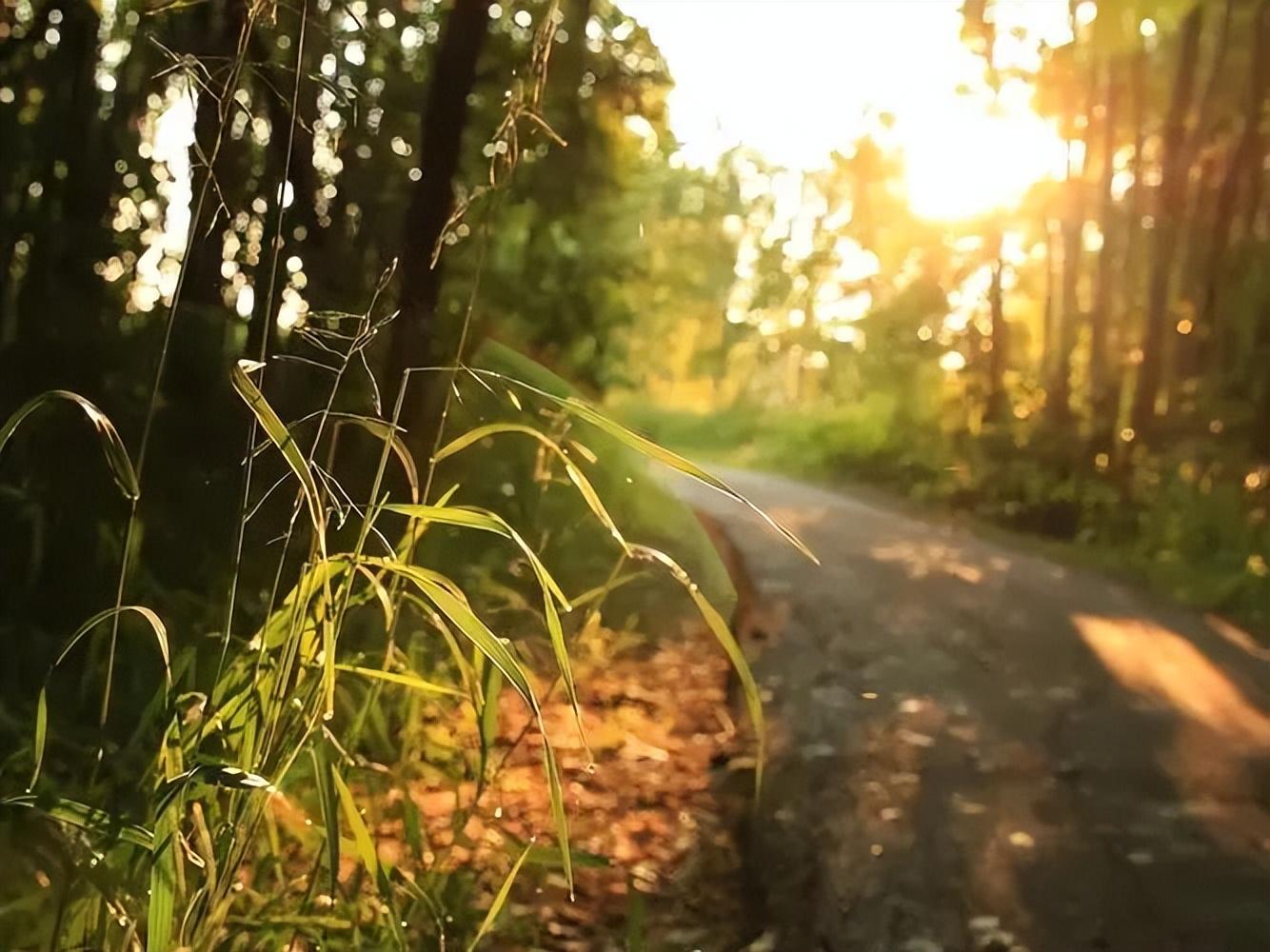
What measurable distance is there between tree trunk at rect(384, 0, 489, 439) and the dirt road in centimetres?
45

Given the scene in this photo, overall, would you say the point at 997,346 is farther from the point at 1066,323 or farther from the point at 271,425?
the point at 271,425

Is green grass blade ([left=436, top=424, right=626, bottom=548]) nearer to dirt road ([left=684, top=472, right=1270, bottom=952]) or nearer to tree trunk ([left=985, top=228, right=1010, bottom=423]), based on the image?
dirt road ([left=684, top=472, right=1270, bottom=952])

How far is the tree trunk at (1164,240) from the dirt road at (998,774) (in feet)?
3.88

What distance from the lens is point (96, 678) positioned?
40.3 inches

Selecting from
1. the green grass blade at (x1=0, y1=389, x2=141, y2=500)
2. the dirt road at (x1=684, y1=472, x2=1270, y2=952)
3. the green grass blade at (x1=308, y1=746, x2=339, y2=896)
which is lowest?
the dirt road at (x1=684, y1=472, x2=1270, y2=952)

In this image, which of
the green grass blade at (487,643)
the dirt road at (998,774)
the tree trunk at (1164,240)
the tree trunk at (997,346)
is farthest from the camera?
the tree trunk at (997,346)

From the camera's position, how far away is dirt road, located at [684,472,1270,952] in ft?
3.51

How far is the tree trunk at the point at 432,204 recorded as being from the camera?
1.09m

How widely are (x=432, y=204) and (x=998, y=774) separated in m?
0.94

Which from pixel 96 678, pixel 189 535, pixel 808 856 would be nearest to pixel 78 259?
pixel 189 535

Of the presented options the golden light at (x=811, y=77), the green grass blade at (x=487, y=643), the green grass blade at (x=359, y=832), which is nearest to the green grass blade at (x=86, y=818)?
the green grass blade at (x=359, y=832)

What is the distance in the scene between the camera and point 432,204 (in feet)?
3.90

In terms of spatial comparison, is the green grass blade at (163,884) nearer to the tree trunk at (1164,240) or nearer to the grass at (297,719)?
the grass at (297,719)

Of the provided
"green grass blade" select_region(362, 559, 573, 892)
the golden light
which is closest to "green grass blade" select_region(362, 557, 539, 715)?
"green grass blade" select_region(362, 559, 573, 892)
